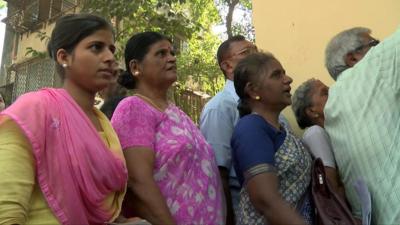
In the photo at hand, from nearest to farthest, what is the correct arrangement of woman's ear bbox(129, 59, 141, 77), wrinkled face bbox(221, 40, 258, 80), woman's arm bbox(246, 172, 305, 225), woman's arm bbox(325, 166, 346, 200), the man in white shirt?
woman's arm bbox(246, 172, 305, 225), woman's arm bbox(325, 166, 346, 200), woman's ear bbox(129, 59, 141, 77), the man in white shirt, wrinkled face bbox(221, 40, 258, 80)

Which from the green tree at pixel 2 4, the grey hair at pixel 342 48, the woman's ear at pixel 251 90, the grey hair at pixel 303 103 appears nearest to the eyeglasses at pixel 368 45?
the grey hair at pixel 342 48

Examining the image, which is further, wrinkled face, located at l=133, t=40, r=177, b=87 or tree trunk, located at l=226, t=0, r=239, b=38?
tree trunk, located at l=226, t=0, r=239, b=38

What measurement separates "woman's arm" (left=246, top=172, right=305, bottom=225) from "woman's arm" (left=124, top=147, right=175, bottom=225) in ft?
1.16

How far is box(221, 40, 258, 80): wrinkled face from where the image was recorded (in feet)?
9.56

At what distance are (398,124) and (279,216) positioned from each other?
2.03 ft

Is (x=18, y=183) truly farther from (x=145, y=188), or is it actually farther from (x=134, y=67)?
(x=134, y=67)

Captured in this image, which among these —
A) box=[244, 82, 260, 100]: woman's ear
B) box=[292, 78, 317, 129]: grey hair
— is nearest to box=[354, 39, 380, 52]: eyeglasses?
box=[292, 78, 317, 129]: grey hair

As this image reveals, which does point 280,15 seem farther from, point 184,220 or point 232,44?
point 184,220

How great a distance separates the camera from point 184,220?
1882mm

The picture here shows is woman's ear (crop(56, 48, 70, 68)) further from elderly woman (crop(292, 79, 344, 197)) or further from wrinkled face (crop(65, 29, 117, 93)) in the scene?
elderly woman (crop(292, 79, 344, 197))

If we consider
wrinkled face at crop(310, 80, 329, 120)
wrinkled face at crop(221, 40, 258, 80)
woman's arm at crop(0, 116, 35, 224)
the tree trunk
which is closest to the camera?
woman's arm at crop(0, 116, 35, 224)

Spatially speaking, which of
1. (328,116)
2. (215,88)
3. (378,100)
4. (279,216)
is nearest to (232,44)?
(328,116)

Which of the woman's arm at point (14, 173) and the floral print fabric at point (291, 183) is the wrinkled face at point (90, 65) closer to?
the woman's arm at point (14, 173)

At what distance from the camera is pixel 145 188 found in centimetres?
178
